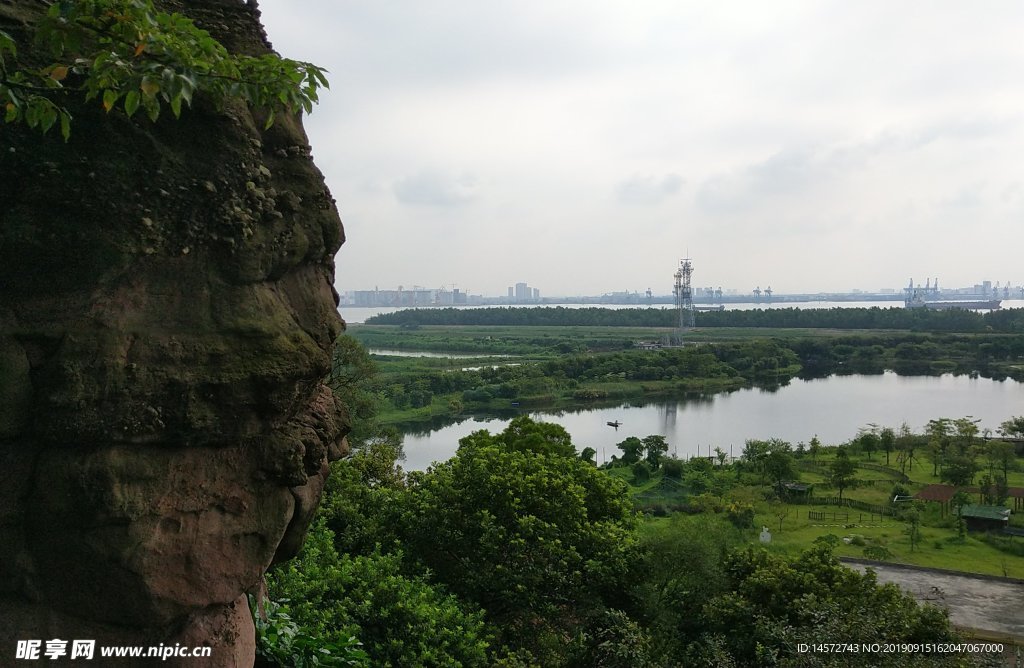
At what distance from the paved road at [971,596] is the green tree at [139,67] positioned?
11158 mm

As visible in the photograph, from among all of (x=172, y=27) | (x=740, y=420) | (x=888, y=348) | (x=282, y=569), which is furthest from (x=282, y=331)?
(x=888, y=348)

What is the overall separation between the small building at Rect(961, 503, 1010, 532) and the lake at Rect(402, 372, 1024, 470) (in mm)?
10859

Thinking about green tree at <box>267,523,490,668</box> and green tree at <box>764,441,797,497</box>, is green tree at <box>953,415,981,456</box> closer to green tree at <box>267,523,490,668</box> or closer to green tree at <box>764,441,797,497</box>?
green tree at <box>764,441,797,497</box>

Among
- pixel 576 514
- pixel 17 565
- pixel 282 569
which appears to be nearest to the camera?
pixel 17 565

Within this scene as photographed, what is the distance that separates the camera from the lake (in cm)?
3019

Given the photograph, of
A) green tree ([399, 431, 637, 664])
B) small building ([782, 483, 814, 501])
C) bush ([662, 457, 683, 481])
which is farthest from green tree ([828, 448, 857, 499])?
green tree ([399, 431, 637, 664])

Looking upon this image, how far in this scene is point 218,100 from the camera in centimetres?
301

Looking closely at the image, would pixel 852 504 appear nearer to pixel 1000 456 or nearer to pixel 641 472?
pixel 641 472

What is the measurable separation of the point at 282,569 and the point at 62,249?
424 centimetres

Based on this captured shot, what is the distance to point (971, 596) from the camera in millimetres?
12578

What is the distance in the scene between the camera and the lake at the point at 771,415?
3019 cm

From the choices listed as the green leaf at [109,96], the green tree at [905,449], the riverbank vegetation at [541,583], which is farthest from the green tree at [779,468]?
the green leaf at [109,96]

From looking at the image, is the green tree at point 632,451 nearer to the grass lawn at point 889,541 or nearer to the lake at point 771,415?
the lake at point 771,415

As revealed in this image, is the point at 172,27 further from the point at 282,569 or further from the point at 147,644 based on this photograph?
the point at 282,569
